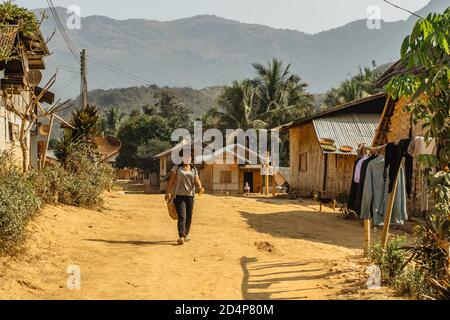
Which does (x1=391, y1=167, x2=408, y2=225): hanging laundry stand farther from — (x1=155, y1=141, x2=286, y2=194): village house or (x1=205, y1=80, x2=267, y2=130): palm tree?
(x1=205, y1=80, x2=267, y2=130): palm tree

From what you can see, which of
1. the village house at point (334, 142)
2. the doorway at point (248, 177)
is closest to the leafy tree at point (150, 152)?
the doorway at point (248, 177)

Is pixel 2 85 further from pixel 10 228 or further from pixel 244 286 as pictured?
pixel 244 286

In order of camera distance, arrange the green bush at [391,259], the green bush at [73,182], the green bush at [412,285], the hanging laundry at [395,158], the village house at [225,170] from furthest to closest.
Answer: the village house at [225,170]
the green bush at [73,182]
the hanging laundry at [395,158]
the green bush at [391,259]
the green bush at [412,285]

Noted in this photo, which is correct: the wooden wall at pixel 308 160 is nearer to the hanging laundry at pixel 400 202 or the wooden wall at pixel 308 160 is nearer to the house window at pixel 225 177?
the house window at pixel 225 177

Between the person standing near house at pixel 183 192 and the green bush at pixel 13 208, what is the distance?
2641 mm

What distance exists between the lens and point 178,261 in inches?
340

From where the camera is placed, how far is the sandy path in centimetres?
679

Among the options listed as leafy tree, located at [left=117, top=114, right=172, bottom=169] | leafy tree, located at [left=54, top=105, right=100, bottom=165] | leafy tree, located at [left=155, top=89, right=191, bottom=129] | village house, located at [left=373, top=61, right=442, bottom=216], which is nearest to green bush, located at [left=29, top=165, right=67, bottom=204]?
leafy tree, located at [left=54, top=105, right=100, bottom=165]

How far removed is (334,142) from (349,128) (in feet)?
5.62

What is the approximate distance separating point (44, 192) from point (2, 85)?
4.78m

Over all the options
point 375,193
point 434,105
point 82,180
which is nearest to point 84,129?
point 82,180

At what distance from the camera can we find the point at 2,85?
15.2 metres

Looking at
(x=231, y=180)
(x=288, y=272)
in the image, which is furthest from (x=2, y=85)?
(x=231, y=180)

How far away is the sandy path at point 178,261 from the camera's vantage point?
6.79m
